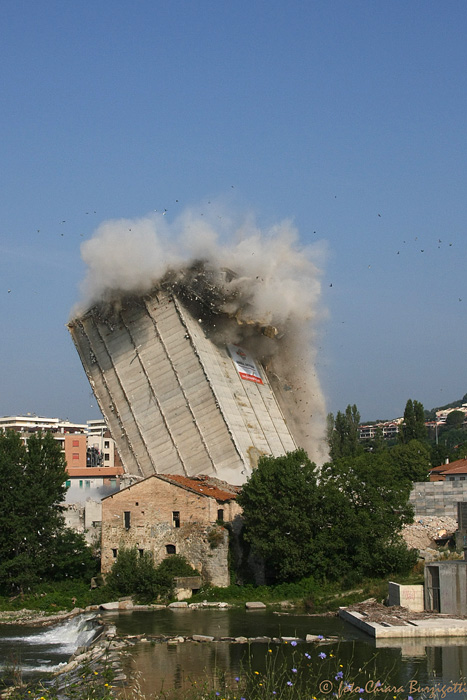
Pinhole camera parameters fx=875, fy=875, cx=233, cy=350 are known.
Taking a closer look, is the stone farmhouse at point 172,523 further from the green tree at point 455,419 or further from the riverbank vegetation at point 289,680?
the green tree at point 455,419

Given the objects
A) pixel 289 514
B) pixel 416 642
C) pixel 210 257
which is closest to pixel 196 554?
pixel 289 514

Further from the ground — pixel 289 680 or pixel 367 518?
pixel 367 518

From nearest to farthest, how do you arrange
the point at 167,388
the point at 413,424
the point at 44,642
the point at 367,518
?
the point at 44,642 < the point at 367,518 < the point at 167,388 < the point at 413,424

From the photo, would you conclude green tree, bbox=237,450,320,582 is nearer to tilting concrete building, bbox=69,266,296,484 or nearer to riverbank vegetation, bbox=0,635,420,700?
tilting concrete building, bbox=69,266,296,484

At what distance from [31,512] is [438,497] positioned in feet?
46.1

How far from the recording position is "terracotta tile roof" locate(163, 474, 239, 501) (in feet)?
91.3

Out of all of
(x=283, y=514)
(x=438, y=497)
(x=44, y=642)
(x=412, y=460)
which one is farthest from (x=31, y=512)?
(x=412, y=460)

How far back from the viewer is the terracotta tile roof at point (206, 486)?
27.8 metres

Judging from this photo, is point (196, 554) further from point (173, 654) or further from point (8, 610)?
point (173, 654)

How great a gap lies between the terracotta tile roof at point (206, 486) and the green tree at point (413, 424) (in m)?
33.3

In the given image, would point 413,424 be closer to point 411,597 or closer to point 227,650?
point 411,597

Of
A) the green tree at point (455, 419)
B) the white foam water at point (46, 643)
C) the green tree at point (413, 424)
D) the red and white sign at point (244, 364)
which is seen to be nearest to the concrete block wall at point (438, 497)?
the red and white sign at point (244, 364)

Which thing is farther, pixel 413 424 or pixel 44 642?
pixel 413 424

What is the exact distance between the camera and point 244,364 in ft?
122
